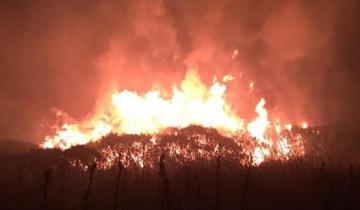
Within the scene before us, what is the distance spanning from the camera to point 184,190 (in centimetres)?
18400

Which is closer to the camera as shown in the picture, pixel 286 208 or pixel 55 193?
pixel 286 208

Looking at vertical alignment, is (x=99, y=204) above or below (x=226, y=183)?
below

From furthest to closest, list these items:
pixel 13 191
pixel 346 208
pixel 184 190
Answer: pixel 13 191 < pixel 184 190 < pixel 346 208

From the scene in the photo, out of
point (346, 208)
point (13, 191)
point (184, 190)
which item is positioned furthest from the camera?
point (13, 191)

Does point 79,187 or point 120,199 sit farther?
point 79,187

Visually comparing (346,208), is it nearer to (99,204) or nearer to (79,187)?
(99,204)

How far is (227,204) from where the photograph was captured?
171 metres

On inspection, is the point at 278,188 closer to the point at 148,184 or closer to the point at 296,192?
the point at 296,192

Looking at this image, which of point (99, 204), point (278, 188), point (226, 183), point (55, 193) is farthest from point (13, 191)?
point (278, 188)

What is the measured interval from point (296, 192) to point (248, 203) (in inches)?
890

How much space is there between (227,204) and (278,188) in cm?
3273

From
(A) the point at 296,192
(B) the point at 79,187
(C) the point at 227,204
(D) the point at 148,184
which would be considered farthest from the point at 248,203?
(B) the point at 79,187

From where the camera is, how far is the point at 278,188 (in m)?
195

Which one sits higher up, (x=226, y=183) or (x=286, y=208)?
(x=226, y=183)
